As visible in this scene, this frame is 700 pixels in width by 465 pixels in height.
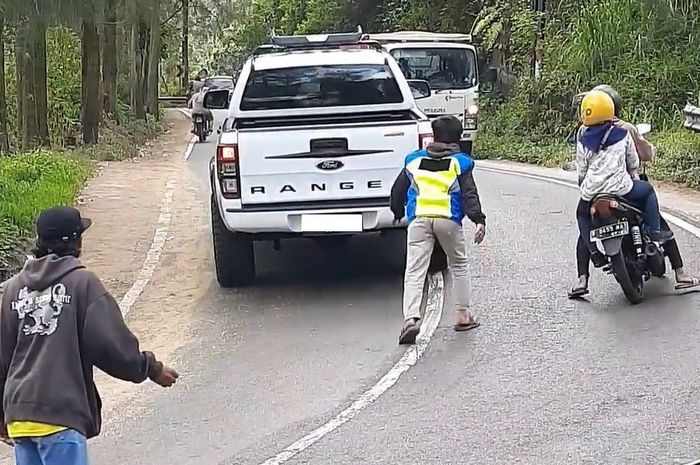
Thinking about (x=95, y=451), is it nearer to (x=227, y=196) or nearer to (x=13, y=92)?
(x=227, y=196)

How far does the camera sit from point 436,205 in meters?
8.22

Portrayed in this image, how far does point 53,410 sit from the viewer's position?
4.27 meters

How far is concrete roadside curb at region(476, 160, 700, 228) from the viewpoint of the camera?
46.1 feet

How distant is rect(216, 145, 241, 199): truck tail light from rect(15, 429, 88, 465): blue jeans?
17.3 ft

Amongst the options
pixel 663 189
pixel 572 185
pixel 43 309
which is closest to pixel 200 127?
pixel 572 185

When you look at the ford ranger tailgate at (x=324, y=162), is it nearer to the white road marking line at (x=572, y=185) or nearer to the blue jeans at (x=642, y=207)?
the blue jeans at (x=642, y=207)

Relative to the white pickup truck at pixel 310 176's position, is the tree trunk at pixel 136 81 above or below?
below

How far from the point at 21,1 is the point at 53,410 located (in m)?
10.3

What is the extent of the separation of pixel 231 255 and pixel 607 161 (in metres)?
3.39

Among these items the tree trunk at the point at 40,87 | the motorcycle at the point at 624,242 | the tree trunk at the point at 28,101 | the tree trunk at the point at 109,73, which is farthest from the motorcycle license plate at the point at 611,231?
the tree trunk at the point at 109,73

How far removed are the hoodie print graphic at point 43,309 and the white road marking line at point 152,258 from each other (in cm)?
549

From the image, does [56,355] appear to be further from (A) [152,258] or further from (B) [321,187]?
(A) [152,258]

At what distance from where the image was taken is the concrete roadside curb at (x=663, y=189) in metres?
14.1

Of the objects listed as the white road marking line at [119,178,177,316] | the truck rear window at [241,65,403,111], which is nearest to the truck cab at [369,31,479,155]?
the white road marking line at [119,178,177,316]
